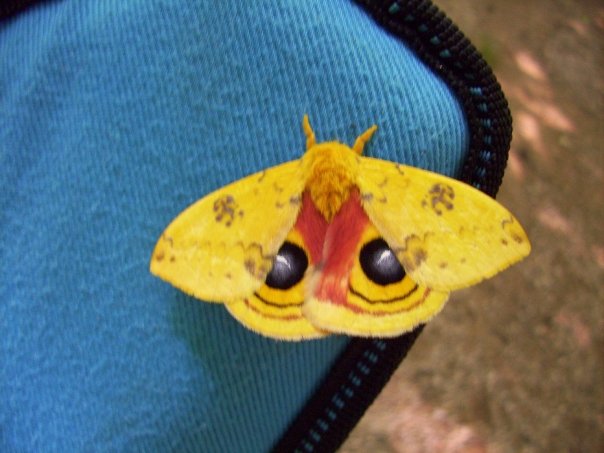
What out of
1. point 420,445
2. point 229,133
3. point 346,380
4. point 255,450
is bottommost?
point 420,445

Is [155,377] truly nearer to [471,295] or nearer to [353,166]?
[353,166]

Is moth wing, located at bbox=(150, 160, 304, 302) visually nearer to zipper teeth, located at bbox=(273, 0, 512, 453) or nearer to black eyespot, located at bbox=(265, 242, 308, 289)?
black eyespot, located at bbox=(265, 242, 308, 289)

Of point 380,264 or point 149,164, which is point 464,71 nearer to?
point 380,264

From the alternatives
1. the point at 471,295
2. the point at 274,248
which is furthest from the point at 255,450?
the point at 471,295

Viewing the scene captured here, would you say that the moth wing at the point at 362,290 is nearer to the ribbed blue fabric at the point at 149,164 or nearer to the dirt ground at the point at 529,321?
the ribbed blue fabric at the point at 149,164

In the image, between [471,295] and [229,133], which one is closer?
[229,133]

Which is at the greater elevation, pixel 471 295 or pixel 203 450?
pixel 203 450

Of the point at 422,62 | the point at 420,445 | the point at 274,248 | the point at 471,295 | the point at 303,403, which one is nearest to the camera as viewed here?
the point at 274,248
